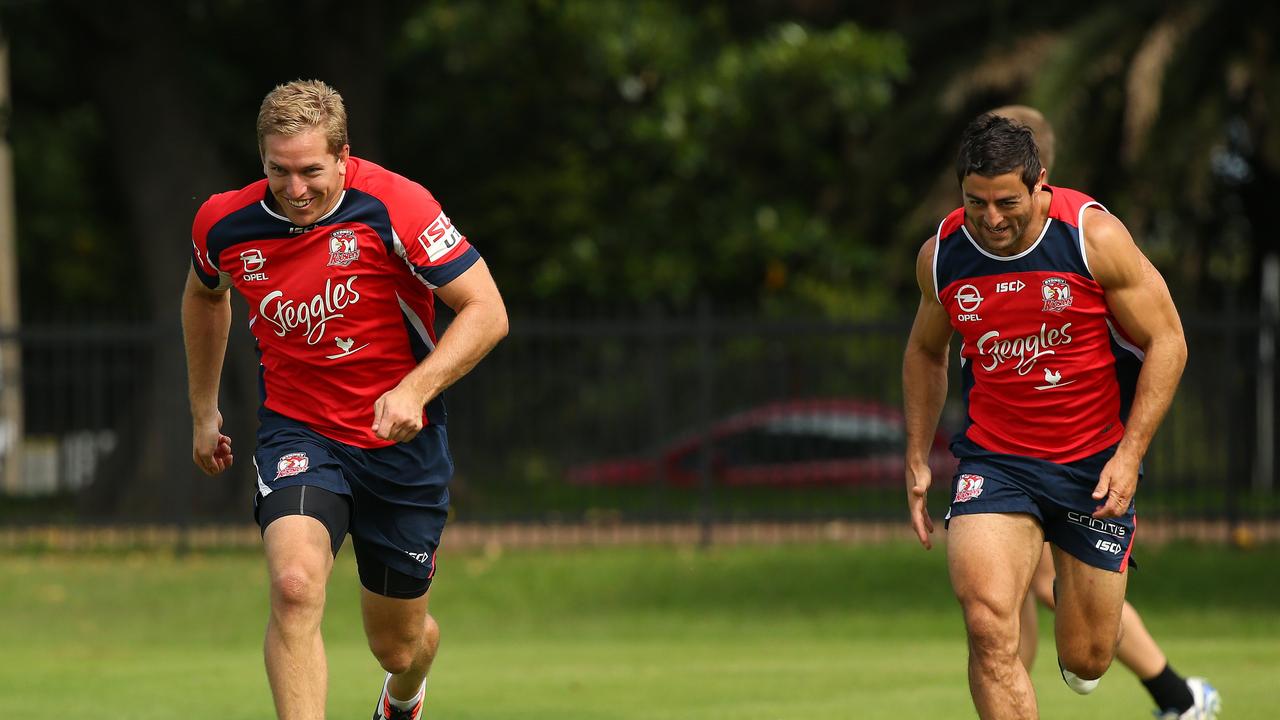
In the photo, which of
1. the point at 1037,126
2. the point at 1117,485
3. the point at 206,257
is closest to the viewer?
the point at 1117,485

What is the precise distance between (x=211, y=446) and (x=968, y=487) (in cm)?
272

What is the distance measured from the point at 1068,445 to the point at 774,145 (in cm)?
1671

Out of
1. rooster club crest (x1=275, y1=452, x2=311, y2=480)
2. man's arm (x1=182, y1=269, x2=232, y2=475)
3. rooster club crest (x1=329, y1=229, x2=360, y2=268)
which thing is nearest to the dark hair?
rooster club crest (x1=329, y1=229, x2=360, y2=268)

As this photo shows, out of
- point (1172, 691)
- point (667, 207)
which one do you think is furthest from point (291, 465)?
point (667, 207)

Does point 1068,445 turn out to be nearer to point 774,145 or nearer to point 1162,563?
point 1162,563

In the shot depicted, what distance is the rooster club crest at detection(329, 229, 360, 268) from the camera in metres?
5.71

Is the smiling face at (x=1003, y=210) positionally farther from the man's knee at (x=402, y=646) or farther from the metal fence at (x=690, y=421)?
the metal fence at (x=690, y=421)

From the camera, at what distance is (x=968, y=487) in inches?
233

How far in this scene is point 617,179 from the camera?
2267cm

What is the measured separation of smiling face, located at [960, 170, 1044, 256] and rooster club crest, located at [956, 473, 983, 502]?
31.8 inches

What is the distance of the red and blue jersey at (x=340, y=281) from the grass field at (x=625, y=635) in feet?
8.87

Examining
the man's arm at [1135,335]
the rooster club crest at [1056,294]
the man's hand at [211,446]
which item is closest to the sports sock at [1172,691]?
the man's arm at [1135,335]

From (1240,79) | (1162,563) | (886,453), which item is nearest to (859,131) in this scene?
(1240,79)

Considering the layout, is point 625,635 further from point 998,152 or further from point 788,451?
point 998,152
